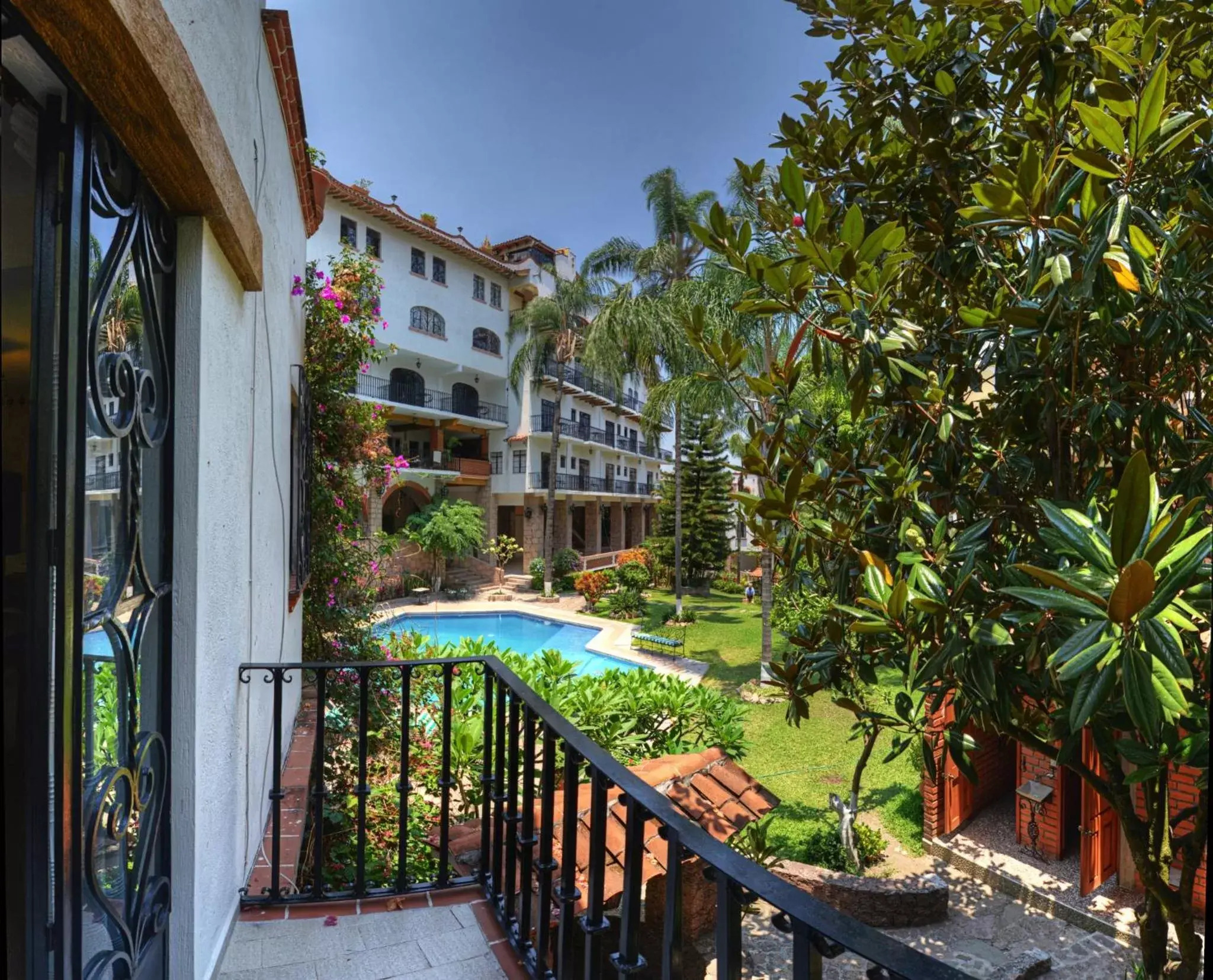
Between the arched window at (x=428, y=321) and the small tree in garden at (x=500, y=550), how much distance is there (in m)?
7.96

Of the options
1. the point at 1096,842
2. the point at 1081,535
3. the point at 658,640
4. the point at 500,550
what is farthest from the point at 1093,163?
A: the point at 500,550

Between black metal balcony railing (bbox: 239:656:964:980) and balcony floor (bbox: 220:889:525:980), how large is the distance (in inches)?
2.4

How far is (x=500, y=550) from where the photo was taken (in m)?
25.8

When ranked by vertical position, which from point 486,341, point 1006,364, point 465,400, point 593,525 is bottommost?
point 593,525

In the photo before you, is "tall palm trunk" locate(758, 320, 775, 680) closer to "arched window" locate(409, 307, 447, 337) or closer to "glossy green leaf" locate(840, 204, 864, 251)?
"glossy green leaf" locate(840, 204, 864, 251)

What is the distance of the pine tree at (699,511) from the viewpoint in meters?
27.1

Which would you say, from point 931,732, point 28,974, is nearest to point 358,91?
point 28,974

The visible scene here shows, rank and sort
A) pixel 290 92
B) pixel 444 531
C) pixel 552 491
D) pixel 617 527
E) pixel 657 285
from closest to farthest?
1. pixel 290 92
2. pixel 657 285
3. pixel 444 531
4. pixel 552 491
5. pixel 617 527

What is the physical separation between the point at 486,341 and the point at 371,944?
25.8 metres

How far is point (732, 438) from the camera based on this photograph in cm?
2402

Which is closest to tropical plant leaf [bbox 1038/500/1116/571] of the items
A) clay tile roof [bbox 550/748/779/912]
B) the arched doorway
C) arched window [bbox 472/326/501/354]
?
clay tile roof [bbox 550/748/779/912]

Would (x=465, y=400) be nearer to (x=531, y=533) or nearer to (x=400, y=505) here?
(x=400, y=505)

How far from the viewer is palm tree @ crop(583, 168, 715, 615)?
17.6 m

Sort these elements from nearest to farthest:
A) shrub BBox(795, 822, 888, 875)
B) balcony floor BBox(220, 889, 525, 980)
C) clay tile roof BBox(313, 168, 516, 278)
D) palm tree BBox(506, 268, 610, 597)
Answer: balcony floor BBox(220, 889, 525, 980)
shrub BBox(795, 822, 888, 875)
clay tile roof BBox(313, 168, 516, 278)
palm tree BBox(506, 268, 610, 597)
